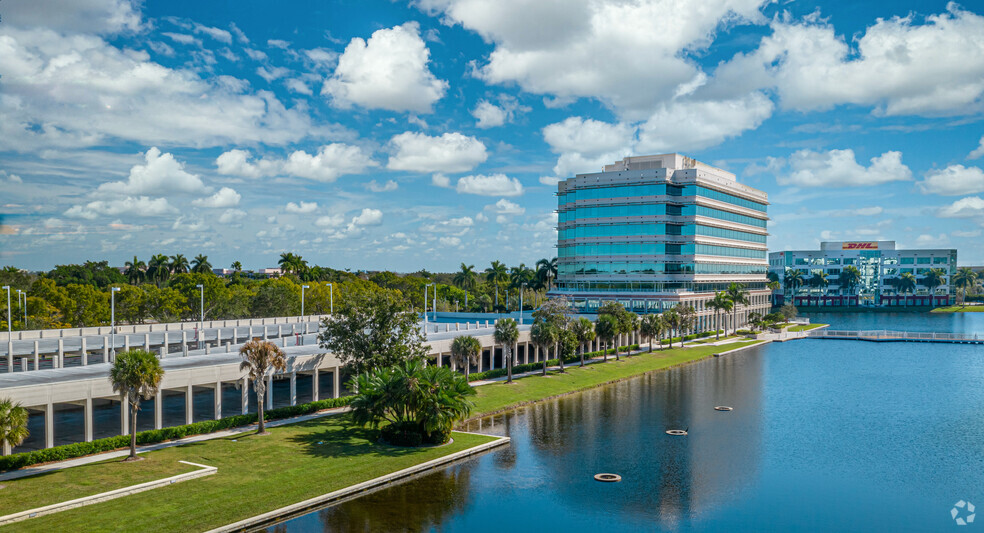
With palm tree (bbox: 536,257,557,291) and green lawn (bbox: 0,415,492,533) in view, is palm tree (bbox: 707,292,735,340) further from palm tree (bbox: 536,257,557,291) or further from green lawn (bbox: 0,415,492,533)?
green lawn (bbox: 0,415,492,533)

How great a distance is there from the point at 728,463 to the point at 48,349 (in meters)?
59.4

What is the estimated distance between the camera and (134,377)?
4006 cm

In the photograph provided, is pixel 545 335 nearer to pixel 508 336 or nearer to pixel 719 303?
pixel 508 336

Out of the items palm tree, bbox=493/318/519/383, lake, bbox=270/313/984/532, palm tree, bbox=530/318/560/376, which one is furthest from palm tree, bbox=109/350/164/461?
palm tree, bbox=530/318/560/376

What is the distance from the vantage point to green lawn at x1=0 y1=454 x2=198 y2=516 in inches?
1334

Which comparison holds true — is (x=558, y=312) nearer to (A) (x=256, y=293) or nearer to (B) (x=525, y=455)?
(B) (x=525, y=455)

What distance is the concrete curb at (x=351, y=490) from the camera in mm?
33156

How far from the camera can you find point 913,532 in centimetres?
3341

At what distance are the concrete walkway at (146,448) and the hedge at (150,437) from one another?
27 cm

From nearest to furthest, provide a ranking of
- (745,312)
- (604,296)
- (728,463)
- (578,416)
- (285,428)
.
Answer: (728,463)
(285,428)
(578,416)
(604,296)
(745,312)

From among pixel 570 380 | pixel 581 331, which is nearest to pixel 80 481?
pixel 570 380

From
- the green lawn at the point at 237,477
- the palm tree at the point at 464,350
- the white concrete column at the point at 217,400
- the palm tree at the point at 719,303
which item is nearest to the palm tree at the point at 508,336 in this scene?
the palm tree at the point at 464,350

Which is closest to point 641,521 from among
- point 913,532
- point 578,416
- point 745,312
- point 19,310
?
point 913,532

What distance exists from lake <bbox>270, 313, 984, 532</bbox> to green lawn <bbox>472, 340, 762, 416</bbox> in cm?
235
